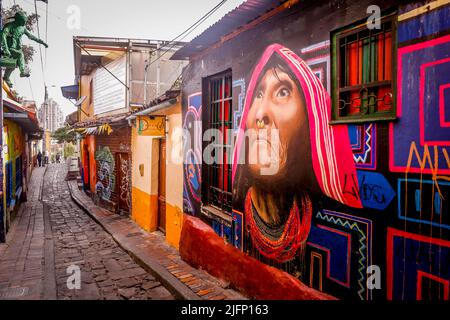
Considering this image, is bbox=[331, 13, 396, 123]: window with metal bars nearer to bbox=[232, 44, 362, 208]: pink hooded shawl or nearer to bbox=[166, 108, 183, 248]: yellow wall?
bbox=[232, 44, 362, 208]: pink hooded shawl

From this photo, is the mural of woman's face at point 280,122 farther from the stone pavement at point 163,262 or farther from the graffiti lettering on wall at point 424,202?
the stone pavement at point 163,262

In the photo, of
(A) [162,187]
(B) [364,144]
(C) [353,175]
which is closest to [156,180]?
(A) [162,187]

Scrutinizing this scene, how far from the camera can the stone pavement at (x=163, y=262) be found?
18.5ft

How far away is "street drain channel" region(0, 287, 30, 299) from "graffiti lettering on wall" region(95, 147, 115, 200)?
763 cm

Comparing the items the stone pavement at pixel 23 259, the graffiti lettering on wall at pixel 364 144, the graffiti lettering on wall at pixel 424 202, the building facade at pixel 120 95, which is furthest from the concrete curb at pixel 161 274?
the graffiti lettering on wall at pixel 424 202

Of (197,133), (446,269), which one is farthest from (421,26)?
(197,133)

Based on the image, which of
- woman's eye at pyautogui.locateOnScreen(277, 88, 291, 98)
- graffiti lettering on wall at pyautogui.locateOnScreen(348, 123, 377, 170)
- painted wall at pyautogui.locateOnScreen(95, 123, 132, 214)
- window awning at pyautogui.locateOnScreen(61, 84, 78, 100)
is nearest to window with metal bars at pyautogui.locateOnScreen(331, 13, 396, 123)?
graffiti lettering on wall at pyautogui.locateOnScreen(348, 123, 377, 170)

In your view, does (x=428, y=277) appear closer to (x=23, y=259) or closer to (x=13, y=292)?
(x=13, y=292)

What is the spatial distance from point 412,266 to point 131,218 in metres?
10.3

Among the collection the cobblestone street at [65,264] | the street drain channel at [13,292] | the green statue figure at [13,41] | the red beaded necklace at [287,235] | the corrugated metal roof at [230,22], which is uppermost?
the green statue figure at [13,41]

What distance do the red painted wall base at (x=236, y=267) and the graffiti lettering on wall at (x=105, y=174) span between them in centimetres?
719

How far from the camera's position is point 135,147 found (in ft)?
37.5

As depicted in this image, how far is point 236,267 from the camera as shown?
554 cm

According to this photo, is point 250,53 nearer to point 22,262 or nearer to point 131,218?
point 22,262
